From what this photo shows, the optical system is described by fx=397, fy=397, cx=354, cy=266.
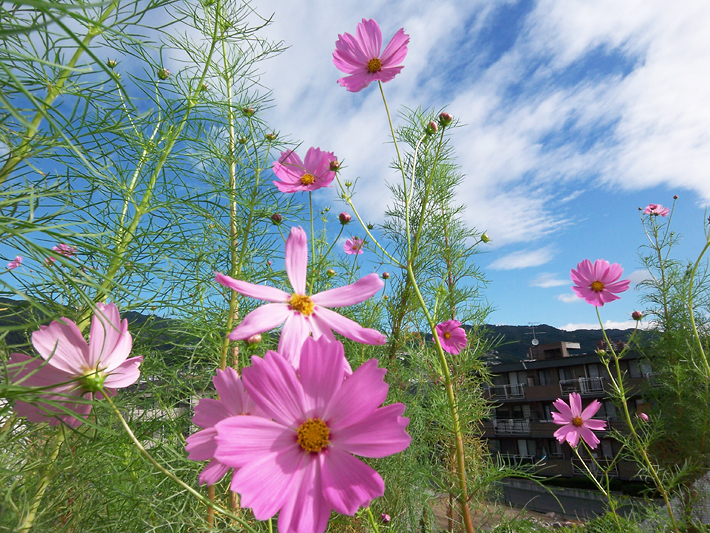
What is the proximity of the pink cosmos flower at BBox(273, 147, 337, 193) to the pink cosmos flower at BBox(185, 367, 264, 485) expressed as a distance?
12.3 inches

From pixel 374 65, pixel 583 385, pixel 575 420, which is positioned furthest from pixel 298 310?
pixel 583 385

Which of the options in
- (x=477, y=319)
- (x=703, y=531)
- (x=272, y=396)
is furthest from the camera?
(x=477, y=319)

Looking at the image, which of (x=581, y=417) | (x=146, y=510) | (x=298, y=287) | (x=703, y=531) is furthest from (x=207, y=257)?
(x=581, y=417)

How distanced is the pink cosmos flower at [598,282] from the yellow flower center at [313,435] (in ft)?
4.19

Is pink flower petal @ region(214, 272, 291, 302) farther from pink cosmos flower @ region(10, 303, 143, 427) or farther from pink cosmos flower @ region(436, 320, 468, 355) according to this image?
pink cosmos flower @ region(436, 320, 468, 355)

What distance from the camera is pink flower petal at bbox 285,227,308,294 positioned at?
370 mm

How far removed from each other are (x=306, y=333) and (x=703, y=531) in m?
1.51

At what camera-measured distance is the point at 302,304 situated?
354mm

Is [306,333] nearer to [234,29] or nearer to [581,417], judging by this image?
[234,29]

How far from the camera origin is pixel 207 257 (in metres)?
0.98

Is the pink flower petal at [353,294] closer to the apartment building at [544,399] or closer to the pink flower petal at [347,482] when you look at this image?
the pink flower petal at [347,482]

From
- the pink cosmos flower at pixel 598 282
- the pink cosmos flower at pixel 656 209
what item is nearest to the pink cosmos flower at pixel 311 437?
the pink cosmos flower at pixel 598 282

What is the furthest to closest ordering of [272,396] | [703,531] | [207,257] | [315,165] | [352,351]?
[352,351] → [703,531] → [207,257] → [315,165] → [272,396]

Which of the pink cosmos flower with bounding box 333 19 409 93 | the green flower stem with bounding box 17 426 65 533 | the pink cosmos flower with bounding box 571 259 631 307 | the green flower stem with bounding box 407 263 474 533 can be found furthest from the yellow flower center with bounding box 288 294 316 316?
the pink cosmos flower with bounding box 571 259 631 307
